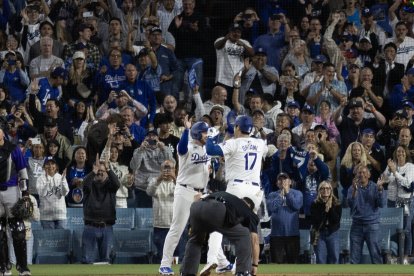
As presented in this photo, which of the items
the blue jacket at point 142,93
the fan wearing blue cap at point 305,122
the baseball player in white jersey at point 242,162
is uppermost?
the blue jacket at point 142,93

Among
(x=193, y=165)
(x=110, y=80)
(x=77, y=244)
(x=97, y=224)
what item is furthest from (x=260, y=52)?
(x=193, y=165)

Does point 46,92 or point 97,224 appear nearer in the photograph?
point 97,224

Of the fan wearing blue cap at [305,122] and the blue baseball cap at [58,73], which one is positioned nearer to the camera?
the fan wearing blue cap at [305,122]

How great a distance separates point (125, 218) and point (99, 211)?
0.95m

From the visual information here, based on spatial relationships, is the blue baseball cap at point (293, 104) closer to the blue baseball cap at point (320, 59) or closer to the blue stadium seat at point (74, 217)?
the blue baseball cap at point (320, 59)

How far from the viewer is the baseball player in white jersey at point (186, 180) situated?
46.9 feet

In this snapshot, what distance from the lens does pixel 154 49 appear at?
21.8m

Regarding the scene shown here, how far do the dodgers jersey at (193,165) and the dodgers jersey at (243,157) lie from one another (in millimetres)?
607

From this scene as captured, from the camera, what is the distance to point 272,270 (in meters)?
15.7

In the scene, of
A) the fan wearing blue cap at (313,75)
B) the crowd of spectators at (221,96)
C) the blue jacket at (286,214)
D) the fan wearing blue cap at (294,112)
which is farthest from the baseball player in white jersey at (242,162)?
the fan wearing blue cap at (313,75)

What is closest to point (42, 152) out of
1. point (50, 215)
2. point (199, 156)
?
point (50, 215)

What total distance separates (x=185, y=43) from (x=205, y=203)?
37.2ft

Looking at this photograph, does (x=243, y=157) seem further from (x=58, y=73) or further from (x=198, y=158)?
(x=58, y=73)

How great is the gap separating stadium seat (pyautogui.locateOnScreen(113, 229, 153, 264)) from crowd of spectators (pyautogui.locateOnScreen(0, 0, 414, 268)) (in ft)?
1.32
